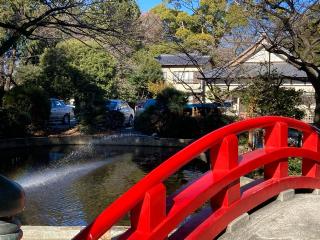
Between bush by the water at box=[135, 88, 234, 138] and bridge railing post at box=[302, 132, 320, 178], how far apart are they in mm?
13947

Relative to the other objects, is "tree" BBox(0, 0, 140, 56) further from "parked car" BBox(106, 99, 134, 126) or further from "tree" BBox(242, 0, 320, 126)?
"parked car" BBox(106, 99, 134, 126)

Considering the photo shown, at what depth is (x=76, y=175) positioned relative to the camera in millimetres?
13367

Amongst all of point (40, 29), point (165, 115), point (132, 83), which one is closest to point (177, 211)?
point (40, 29)

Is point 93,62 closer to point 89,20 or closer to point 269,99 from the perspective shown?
point 269,99

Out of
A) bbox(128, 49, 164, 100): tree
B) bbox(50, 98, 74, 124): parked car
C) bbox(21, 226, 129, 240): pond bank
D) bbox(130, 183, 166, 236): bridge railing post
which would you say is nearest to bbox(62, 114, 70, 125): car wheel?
bbox(50, 98, 74, 124): parked car

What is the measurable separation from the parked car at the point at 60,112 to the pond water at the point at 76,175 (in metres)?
5.90

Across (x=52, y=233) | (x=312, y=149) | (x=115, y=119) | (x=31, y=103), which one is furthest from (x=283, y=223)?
Result: (x=115, y=119)

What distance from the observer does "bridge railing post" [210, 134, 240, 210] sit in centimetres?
395

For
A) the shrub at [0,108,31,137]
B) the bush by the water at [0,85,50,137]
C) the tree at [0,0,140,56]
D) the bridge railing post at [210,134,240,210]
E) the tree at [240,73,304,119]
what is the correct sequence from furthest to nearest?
the bush by the water at [0,85,50,137]
the shrub at [0,108,31,137]
the tree at [240,73,304,119]
the tree at [0,0,140,56]
the bridge railing post at [210,134,240,210]

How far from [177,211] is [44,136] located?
63.3 feet

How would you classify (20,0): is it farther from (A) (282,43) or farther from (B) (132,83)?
(B) (132,83)

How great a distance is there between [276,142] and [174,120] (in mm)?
16459

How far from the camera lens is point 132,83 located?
39000mm

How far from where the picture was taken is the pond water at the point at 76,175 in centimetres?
905
